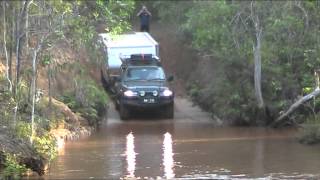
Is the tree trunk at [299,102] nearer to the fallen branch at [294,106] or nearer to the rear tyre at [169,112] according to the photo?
the fallen branch at [294,106]

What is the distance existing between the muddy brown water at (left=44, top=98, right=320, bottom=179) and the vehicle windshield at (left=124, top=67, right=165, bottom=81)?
2.75 m

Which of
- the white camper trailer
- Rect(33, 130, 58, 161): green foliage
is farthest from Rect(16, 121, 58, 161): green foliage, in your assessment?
the white camper trailer

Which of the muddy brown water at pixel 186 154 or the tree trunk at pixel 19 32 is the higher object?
the tree trunk at pixel 19 32

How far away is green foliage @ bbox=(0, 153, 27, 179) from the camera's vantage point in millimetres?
12648

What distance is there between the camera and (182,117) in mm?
25203

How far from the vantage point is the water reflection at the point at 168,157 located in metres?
13.7

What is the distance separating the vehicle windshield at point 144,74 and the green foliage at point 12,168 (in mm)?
12584

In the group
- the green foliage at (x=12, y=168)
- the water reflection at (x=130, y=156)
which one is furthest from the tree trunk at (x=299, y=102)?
the green foliage at (x=12, y=168)

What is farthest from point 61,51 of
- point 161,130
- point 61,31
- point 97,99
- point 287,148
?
point 287,148

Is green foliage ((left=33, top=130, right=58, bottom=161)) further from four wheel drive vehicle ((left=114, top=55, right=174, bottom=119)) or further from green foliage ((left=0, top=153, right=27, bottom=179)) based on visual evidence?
four wheel drive vehicle ((left=114, top=55, right=174, bottom=119))

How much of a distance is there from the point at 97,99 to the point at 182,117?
11.7 ft

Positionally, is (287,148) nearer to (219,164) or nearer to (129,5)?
(219,164)

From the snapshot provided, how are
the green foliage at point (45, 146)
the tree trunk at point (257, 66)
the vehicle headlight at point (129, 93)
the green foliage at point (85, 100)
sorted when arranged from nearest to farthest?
the green foliage at point (45, 146) → the green foliage at point (85, 100) → the tree trunk at point (257, 66) → the vehicle headlight at point (129, 93)

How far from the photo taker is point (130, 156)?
52.7 feet
